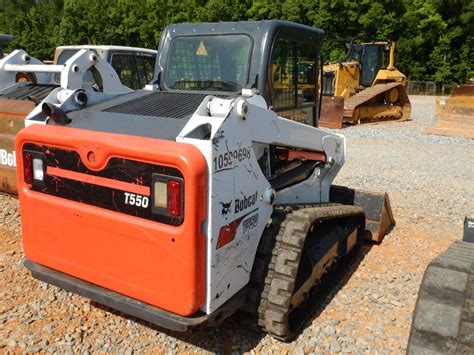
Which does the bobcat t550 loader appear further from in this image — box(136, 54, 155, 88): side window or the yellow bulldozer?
the yellow bulldozer

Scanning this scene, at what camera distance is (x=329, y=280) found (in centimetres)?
397

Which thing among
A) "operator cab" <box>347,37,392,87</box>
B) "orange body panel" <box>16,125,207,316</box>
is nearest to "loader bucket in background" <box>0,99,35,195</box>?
"orange body panel" <box>16,125,207,316</box>

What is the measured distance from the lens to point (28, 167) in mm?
3057

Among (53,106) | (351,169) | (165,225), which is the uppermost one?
(53,106)

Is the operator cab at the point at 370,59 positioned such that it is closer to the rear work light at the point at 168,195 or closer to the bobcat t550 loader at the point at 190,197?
the bobcat t550 loader at the point at 190,197

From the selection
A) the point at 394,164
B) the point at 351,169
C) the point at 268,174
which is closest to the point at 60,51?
the point at 351,169

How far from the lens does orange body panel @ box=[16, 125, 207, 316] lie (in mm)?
2469

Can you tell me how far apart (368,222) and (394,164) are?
4.41m

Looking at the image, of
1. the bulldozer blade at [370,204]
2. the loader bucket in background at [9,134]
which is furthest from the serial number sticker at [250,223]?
the loader bucket in background at [9,134]

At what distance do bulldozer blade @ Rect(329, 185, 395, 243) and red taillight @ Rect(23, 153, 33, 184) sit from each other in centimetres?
315

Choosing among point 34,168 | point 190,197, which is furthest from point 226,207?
point 34,168

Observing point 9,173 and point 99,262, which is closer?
point 99,262

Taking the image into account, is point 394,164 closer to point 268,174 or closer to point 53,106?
point 268,174

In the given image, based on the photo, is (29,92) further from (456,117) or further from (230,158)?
(456,117)
